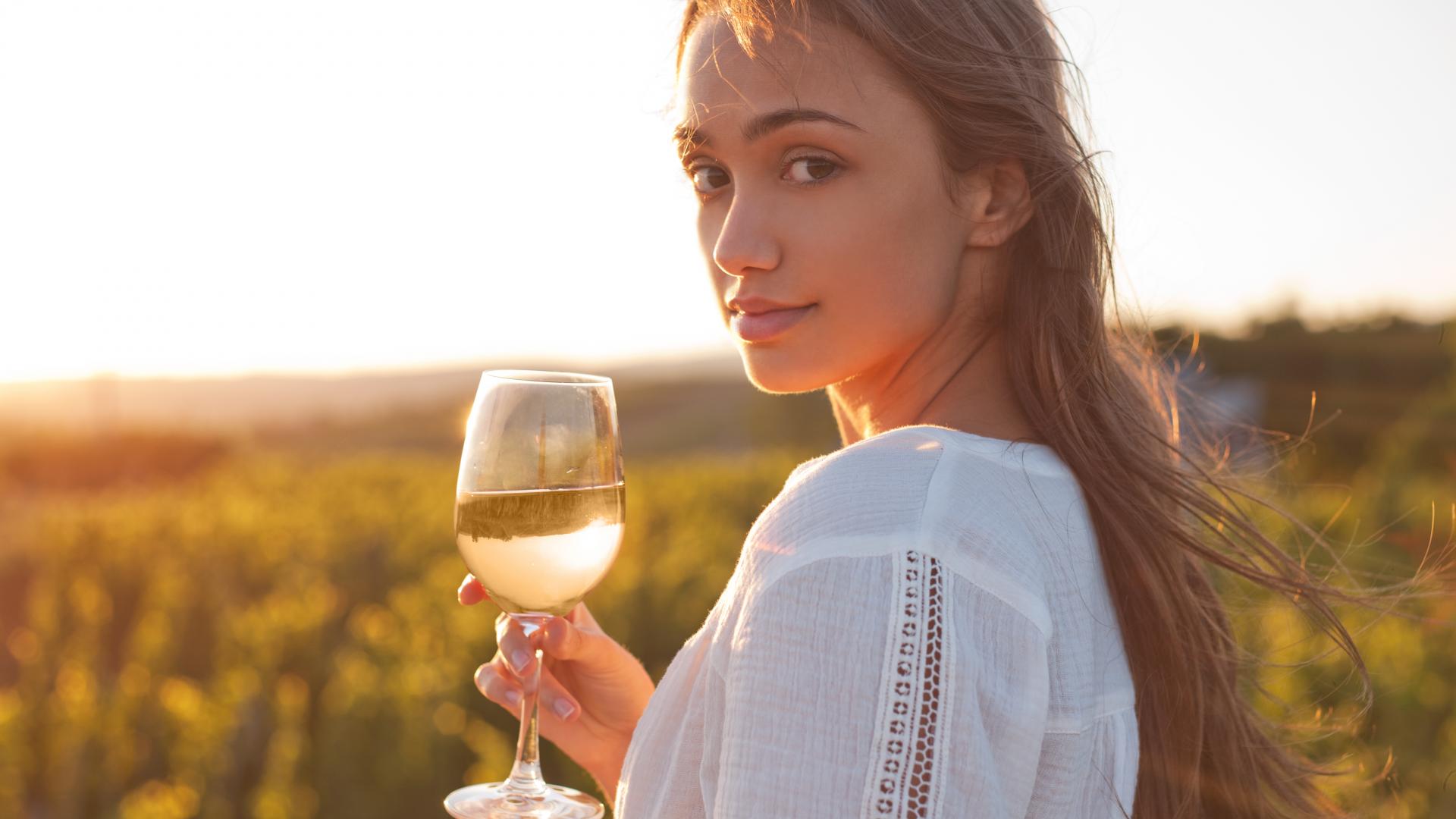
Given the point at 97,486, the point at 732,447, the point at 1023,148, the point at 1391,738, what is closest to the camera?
the point at 1023,148

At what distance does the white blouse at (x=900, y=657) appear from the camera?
1.21 meters

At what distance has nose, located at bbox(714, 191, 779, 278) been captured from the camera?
169 centimetres

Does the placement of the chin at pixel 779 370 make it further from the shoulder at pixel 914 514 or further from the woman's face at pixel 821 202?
the shoulder at pixel 914 514

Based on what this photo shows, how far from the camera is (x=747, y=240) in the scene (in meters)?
1.70

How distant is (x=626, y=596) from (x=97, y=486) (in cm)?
4137

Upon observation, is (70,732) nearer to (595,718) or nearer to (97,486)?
(595,718)

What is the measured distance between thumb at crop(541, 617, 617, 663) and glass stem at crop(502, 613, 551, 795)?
1.6 inches

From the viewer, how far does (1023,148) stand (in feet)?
6.06

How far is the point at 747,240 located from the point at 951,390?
0.40 metres

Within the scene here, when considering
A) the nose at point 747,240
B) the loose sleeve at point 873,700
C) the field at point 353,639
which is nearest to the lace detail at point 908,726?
the loose sleeve at point 873,700

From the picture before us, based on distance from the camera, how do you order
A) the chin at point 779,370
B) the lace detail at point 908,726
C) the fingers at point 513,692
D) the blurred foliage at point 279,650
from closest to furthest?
the lace detail at point 908,726
the chin at point 779,370
the fingers at point 513,692
the blurred foliage at point 279,650

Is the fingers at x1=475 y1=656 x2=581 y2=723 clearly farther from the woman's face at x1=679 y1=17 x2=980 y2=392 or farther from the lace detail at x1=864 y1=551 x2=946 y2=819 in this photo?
the lace detail at x1=864 y1=551 x2=946 y2=819

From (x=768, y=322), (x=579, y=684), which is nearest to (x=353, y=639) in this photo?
(x=579, y=684)

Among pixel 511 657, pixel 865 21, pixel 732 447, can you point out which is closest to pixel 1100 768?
pixel 511 657
